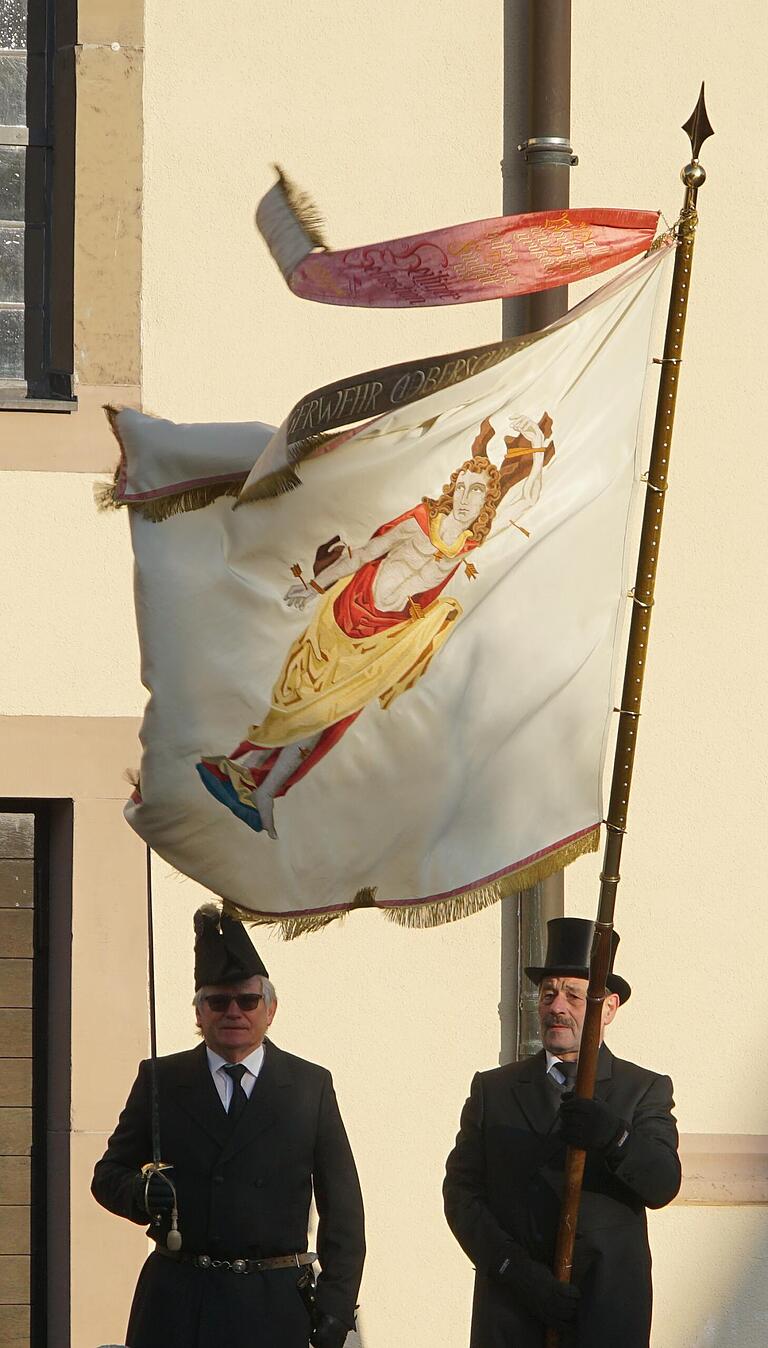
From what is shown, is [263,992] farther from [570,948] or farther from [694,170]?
[694,170]

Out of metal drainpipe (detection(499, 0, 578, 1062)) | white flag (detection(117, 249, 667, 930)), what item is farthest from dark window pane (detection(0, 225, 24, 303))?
white flag (detection(117, 249, 667, 930))

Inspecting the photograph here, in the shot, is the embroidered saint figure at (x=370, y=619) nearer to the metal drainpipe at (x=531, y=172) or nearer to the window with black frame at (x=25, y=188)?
the metal drainpipe at (x=531, y=172)

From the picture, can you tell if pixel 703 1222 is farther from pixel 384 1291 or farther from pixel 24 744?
pixel 24 744

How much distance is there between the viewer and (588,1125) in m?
4.52

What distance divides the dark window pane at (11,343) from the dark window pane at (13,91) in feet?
2.11

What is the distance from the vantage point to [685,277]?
13.5 ft

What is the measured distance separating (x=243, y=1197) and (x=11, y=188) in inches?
136

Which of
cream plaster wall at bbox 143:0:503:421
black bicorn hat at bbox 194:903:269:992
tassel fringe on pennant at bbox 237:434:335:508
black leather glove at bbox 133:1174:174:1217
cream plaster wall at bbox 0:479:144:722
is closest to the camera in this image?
tassel fringe on pennant at bbox 237:434:335:508

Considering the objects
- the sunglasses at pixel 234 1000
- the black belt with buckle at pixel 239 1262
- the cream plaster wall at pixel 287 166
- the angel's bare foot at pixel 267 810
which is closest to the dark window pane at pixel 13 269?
the cream plaster wall at pixel 287 166

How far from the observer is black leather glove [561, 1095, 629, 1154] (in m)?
4.48

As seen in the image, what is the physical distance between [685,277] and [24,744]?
2.86m

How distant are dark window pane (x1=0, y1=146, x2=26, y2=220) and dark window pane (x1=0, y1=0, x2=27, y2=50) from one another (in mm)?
370

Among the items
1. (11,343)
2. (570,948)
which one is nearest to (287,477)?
(570,948)

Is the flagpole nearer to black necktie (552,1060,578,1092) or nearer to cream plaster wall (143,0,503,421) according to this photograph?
black necktie (552,1060,578,1092)
